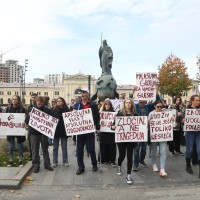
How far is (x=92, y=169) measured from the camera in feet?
33.3

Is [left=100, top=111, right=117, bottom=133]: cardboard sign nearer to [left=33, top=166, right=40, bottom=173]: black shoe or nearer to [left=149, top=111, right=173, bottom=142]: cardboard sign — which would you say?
[left=149, top=111, right=173, bottom=142]: cardboard sign

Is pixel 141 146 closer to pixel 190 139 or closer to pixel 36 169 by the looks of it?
pixel 190 139

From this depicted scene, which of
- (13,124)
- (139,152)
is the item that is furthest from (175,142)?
(13,124)

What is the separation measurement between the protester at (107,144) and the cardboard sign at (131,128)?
63.0 inches

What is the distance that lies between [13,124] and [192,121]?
4.85 meters

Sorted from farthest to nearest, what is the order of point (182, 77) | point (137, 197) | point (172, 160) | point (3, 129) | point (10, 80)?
point (10, 80) < point (182, 77) < point (172, 160) < point (3, 129) < point (137, 197)

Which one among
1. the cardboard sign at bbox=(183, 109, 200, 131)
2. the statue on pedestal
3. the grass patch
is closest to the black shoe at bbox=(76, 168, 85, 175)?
the grass patch

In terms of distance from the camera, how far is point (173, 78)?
2472 inches

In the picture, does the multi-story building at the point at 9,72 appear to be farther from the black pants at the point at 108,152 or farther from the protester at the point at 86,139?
the protester at the point at 86,139

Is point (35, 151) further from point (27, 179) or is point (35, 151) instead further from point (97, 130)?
point (97, 130)

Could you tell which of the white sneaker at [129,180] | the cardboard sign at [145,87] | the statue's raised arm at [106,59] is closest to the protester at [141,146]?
the cardboard sign at [145,87]

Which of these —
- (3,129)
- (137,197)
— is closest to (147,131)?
(137,197)

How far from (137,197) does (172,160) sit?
4.52m

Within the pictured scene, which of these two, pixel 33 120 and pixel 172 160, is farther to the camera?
pixel 172 160
